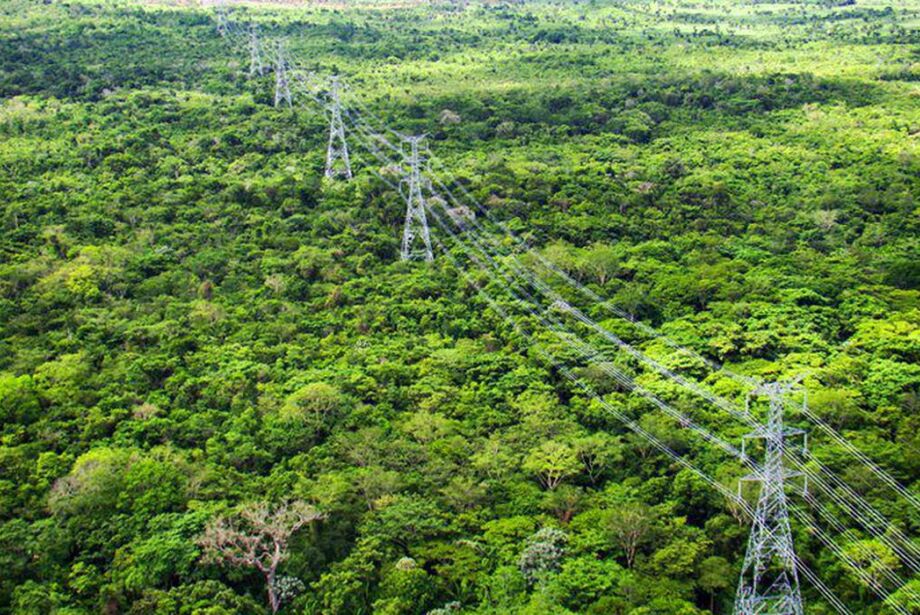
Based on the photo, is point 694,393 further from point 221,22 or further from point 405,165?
point 221,22

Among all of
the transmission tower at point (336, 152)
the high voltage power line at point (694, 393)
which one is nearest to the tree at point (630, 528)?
the high voltage power line at point (694, 393)

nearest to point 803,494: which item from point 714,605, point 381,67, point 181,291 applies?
point 714,605

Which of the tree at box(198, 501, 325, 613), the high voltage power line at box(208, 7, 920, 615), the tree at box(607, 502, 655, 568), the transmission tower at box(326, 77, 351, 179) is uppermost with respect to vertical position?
the transmission tower at box(326, 77, 351, 179)

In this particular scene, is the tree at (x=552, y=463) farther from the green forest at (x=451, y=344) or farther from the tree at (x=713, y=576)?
the tree at (x=713, y=576)

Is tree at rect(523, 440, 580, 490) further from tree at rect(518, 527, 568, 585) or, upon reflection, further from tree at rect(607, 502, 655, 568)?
tree at rect(518, 527, 568, 585)

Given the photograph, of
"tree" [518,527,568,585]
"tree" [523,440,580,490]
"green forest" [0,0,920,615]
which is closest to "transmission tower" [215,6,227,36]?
"green forest" [0,0,920,615]

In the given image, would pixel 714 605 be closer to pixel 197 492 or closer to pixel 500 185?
pixel 197 492

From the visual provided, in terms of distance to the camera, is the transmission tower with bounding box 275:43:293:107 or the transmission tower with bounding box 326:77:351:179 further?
the transmission tower with bounding box 275:43:293:107
